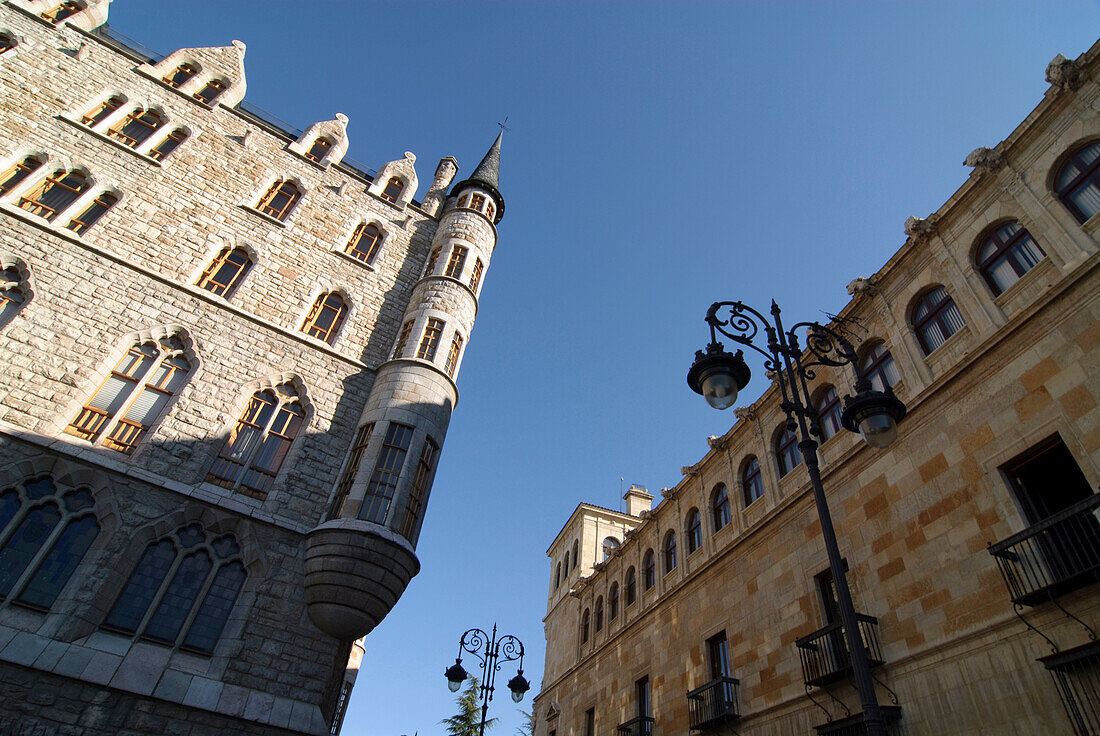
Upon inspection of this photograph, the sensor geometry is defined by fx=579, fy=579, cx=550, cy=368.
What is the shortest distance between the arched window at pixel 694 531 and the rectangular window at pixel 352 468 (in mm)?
11001

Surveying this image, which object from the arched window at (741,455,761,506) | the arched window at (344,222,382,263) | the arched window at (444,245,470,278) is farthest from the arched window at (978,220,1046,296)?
the arched window at (344,222,382,263)

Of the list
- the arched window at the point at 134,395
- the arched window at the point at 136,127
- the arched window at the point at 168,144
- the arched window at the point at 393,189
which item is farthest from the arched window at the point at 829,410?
the arched window at the point at 136,127

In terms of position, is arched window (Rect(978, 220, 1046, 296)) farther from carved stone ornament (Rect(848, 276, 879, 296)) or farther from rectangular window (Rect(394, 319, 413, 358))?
rectangular window (Rect(394, 319, 413, 358))

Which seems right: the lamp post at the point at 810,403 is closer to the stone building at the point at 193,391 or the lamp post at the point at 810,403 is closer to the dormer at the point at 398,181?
the stone building at the point at 193,391

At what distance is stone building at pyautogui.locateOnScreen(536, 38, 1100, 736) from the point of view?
28.1 feet

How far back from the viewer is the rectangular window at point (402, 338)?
17391mm

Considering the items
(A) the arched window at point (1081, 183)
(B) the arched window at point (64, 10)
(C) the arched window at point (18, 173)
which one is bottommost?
(A) the arched window at point (1081, 183)

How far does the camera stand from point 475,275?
68.6 ft

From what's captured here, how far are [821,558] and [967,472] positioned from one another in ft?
12.8

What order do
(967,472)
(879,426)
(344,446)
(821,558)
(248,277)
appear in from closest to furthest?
(879,426), (967,472), (821,558), (344,446), (248,277)

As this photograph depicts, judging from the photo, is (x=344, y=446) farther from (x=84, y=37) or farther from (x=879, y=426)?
(x=84, y=37)

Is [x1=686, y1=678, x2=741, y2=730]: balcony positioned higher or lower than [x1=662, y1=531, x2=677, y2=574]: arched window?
lower

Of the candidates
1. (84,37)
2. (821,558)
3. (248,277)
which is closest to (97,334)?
(248,277)

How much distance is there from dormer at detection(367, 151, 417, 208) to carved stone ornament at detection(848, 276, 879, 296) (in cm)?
1604
